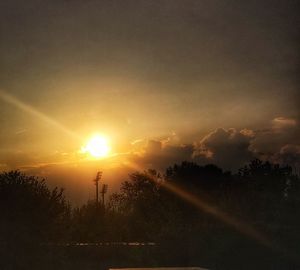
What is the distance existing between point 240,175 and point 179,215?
5814 mm

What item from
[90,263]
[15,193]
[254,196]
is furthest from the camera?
[254,196]

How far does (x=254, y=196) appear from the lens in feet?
96.3

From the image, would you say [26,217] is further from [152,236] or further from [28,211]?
[152,236]

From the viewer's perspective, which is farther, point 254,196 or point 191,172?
point 191,172

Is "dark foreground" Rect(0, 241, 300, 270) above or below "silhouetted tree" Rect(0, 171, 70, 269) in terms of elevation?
below

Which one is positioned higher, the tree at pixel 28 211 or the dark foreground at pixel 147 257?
the tree at pixel 28 211

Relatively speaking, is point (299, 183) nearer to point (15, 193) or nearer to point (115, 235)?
point (115, 235)

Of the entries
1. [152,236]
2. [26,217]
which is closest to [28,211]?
[26,217]

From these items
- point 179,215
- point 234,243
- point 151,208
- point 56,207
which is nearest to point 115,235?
point 179,215

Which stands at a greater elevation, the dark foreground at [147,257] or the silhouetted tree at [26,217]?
the silhouetted tree at [26,217]

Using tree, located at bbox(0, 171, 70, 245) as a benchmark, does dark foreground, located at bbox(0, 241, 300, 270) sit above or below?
below

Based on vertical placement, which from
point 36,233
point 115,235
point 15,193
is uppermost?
point 15,193

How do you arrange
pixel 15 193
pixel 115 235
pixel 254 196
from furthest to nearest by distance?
pixel 115 235 → pixel 254 196 → pixel 15 193

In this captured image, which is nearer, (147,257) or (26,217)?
(26,217)
